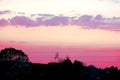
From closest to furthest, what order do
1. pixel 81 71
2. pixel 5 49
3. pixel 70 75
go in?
pixel 70 75 < pixel 81 71 < pixel 5 49

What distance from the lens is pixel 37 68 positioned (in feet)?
334

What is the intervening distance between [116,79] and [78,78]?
8.67m

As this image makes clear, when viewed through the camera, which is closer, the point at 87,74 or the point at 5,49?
the point at 87,74

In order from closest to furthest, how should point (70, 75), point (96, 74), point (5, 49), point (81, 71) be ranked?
point (70, 75)
point (81, 71)
point (96, 74)
point (5, 49)

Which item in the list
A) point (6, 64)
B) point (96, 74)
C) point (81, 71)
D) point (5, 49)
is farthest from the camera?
point (5, 49)

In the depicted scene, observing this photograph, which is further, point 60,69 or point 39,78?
point 39,78

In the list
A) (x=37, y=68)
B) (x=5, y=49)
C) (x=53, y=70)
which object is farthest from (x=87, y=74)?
(x=5, y=49)

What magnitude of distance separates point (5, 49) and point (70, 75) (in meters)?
45.0

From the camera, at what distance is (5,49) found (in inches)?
4493

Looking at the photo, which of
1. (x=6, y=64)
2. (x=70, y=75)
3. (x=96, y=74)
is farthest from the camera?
(x=6, y=64)

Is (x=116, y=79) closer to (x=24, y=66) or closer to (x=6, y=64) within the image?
(x=24, y=66)

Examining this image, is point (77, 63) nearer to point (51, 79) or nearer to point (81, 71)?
point (81, 71)

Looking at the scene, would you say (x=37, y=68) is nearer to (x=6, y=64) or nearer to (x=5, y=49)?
(x=6, y=64)

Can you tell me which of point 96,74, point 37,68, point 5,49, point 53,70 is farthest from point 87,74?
point 5,49
